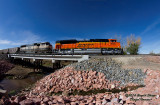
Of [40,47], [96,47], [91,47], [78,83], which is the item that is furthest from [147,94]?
[40,47]

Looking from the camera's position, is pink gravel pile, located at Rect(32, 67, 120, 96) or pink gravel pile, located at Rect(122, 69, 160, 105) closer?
pink gravel pile, located at Rect(122, 69, 160, 105)

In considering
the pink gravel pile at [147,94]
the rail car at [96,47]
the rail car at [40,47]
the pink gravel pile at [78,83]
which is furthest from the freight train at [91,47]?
the pink gravel pile at [147,94]

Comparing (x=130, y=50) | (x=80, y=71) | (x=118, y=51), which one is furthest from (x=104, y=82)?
(x=130, y=50)

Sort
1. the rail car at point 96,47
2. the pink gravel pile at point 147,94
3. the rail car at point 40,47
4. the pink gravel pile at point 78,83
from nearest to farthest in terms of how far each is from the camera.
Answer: the pink gravel pile at point 147,94
the pink gravel pile at point 78,83
the rail car at point 96,47
the rail car at point 40,47

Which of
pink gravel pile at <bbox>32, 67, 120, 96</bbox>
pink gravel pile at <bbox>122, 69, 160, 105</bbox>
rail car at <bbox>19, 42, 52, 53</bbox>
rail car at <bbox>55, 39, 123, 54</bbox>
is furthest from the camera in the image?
rail car at <bbox>19, 42, 52, 53</bbox>

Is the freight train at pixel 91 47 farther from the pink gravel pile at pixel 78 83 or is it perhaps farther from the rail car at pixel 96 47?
the pink gravel pile at pixel 78 83

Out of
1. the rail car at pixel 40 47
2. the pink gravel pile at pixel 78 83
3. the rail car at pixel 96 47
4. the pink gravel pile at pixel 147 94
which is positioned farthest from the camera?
the rail car at pixel 40 47

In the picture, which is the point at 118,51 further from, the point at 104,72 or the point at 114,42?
the point at 104,72

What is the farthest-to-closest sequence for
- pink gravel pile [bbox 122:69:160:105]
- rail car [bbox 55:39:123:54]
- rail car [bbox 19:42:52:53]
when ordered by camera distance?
1. rail car [bbox 19:42:52:53]
2. rail car [bbox 55:39:123:54]
3. pink gravel pile [bbox 122:69:160:105]

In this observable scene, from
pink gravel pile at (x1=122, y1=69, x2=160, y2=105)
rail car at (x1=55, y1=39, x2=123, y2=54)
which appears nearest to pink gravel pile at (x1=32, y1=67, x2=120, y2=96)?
pink gravel pile at (x1=122, y1=69, x2=160, y2=105)

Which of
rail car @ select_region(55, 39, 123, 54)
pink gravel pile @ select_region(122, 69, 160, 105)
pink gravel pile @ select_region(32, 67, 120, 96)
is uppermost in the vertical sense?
rail car @ select_region(55, 39, 123, 54)

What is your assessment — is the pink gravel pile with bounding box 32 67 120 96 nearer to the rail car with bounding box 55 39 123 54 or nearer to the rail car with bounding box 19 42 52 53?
the rail car with bounding box 55 39 123 54

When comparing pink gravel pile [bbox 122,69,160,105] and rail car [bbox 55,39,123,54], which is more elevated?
rail car [bbox 55,39,123,54]

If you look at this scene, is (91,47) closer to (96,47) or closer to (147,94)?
(96,47)
